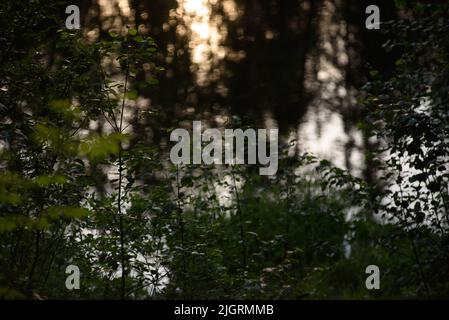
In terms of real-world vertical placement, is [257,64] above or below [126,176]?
above

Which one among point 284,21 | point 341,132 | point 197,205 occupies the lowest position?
point 197,205

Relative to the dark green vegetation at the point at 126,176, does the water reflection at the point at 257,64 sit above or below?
above

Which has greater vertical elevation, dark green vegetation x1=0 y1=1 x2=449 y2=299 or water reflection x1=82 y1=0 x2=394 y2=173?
water reflection x1=82 y1=0 x2=394 y2=173

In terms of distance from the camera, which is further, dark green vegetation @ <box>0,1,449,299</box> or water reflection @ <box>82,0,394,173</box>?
water reflection @ <box>82,0,394,173</box>

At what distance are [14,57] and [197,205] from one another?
208cm

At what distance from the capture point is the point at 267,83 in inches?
401

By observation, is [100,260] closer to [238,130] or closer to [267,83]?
[238,130]

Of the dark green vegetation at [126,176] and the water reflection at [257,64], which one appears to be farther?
the water reflection at [257,64]

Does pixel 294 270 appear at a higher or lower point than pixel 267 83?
lower

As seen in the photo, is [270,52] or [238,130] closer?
[238,130]

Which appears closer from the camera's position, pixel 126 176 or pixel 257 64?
pixel 126 176

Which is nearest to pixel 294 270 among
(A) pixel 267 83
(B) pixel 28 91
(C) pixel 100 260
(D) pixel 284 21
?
(C) pixel 100 260

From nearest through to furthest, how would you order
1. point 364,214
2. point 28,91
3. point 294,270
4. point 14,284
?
point 14,284 → point 28,91 → point 294,270 → point 364,214
